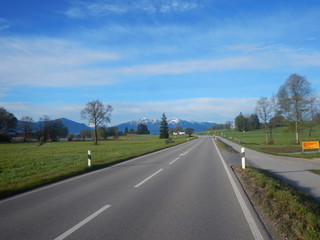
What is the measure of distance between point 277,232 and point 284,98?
43.4 metres

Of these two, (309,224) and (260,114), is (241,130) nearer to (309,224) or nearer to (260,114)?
(260,114)

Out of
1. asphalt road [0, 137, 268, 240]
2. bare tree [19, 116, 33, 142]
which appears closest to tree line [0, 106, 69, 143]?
bare tree [19, 116, 33, 142]

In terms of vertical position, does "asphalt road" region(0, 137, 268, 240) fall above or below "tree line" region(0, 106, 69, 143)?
below

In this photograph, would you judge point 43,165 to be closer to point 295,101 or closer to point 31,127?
point 295,101

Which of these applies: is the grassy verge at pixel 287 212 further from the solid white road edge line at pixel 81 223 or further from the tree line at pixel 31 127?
the tree line at pixel 31 127

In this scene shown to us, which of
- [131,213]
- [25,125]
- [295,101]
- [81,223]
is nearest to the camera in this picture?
[81,223]

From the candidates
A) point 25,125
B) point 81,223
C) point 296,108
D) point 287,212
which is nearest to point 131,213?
point 81,223

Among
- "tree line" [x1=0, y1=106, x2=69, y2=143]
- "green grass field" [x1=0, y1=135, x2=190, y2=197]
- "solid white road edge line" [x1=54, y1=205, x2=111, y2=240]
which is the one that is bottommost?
"green grass field" [x1=0, y1=135, x2=190, y2=197]

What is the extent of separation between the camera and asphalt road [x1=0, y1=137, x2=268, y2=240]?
4609 mm

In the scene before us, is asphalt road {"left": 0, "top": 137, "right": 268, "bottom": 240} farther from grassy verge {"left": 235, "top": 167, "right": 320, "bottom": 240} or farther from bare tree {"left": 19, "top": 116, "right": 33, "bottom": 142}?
bare tree {"left": 19, "top": 116, "right": 33, "bottom": 142}

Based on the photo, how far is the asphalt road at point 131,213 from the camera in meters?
4.61

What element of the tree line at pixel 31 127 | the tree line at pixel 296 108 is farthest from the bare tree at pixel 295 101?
the tree line at pixel 31 127

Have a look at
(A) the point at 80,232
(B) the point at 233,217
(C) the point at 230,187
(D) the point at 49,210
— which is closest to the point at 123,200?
(D) the point at 49,210

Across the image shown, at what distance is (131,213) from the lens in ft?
18.7
